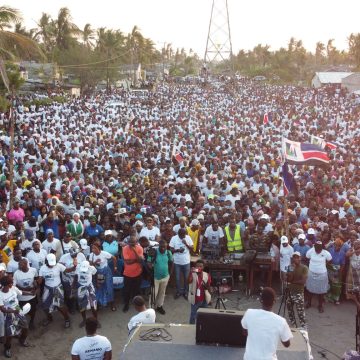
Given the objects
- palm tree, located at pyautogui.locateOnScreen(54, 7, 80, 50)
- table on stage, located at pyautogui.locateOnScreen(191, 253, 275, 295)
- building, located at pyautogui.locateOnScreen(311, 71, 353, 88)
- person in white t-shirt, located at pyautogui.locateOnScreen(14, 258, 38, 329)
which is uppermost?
palm tree, located at pyautogui.locateOnScreen(54, 7, 80, 50)

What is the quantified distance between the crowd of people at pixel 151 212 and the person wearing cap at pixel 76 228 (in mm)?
19

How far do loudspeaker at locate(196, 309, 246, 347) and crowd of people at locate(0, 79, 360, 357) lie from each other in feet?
3.89

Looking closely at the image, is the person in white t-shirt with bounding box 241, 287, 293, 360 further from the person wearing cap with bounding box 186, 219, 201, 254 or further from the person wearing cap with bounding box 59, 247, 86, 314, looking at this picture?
the person wearing cap with bounding box 186, 219, 201, 254

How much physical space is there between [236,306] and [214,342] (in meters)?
3.21

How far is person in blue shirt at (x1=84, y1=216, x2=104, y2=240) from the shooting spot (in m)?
9.02

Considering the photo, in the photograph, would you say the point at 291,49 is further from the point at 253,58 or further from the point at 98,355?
the point at 98,355

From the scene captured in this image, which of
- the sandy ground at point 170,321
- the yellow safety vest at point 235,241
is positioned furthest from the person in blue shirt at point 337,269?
the yellow safety vest at point 235,241

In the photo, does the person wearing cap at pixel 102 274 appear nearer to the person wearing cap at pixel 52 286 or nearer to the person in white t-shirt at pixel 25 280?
the person wearing cap at pixel 52 286

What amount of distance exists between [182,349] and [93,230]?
4676 millimetres

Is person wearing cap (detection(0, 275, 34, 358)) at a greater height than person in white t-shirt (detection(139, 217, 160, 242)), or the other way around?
person in white t-shirt (detection(139, 217, 160, 242))

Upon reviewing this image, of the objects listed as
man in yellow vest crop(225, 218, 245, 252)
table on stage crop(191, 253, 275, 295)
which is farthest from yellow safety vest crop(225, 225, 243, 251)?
table on stage crop(191, 253, 275, 295)

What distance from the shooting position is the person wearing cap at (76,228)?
918 cm

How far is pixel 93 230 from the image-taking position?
29.9 ft

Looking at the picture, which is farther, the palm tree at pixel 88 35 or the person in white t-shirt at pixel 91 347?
the palm tree at pixel 88 35
